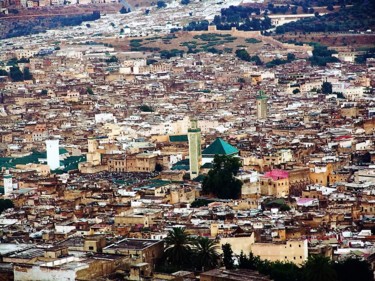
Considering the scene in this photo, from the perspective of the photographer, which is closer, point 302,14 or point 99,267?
point 99,267

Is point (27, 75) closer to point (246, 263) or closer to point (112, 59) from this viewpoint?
point (112, 59)

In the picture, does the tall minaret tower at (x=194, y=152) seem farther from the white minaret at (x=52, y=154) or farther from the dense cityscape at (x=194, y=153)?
the white minaret at (x=52, y=154)

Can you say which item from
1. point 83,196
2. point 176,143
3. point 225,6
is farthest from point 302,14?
point 83,196

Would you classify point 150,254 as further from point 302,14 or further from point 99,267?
point 302,14

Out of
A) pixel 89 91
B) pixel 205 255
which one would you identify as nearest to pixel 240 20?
pixel 89 91

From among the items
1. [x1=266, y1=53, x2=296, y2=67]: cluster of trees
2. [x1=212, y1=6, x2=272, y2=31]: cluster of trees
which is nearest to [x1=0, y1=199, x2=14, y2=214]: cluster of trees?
[x1=266, y1=53, x2=296, y2=67]: cluster of trees

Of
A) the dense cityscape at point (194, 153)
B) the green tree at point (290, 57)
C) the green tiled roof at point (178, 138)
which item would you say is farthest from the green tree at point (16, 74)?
the green tiled roof at point (178, 138)
